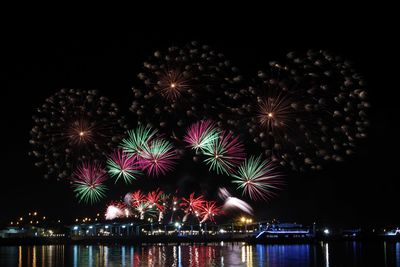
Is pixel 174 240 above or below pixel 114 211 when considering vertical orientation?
below

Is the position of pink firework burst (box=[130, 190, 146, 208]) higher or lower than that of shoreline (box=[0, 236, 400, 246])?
higher

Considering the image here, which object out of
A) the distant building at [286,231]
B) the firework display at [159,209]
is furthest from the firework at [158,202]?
the distant building at [286,231]

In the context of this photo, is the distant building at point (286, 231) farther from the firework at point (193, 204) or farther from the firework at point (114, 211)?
the firework at point (114, 211)

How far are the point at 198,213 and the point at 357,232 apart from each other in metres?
21.3

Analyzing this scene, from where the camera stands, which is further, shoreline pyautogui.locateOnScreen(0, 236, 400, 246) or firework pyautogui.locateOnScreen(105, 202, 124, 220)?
firework pyautogui.locateOnScreen(105, 202, 124, 220)

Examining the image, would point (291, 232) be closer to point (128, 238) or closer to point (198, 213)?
point (198, 213)

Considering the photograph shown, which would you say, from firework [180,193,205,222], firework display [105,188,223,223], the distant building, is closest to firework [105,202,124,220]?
firework display [105,188,223,223]

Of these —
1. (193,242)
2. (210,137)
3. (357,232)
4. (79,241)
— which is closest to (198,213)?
(193,242)

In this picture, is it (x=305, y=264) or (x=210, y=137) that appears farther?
(x=210, y=137)

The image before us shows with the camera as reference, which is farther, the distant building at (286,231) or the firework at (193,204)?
the distant building at (286,231)

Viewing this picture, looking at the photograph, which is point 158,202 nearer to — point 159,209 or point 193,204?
point 159,209

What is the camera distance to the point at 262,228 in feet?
251

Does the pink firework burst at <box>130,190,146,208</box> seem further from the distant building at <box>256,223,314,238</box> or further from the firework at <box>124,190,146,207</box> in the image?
the distant building at <box>256,223,314,238</box>

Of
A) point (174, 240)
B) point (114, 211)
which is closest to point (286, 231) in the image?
point (174, 240)
